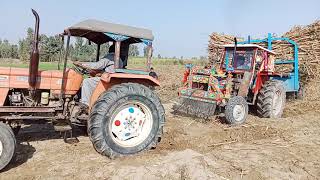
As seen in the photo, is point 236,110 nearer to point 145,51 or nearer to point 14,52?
point 145,51

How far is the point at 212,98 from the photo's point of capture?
8.50 m

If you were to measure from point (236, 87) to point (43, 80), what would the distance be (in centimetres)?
553

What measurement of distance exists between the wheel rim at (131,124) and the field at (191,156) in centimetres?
30

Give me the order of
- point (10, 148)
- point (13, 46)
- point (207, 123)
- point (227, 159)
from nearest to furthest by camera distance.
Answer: point (10, 148) < point (227, 159) < point (207, 123) < point (13, 46)

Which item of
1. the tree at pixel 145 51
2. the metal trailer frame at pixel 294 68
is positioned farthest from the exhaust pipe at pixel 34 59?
the metal trailer frame at pixel 294 68

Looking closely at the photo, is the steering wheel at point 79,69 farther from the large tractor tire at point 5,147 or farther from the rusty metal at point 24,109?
the large tractor tire at point 5,147

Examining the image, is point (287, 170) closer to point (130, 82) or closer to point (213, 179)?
point (213, 179)

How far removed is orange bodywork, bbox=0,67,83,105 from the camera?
4988 millimetres

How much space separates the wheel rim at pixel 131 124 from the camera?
17.5 ft

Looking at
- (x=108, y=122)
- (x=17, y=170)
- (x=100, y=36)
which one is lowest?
(x=17, y=170)

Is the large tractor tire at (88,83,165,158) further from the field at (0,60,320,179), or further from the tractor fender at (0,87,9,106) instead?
the tractor fender at (0,87,9,106)

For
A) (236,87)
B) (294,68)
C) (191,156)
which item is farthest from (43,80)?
(294,68)

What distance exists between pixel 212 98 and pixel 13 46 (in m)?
43.8

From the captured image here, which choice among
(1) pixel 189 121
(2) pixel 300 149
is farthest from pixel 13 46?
(2) pixel 300 149
